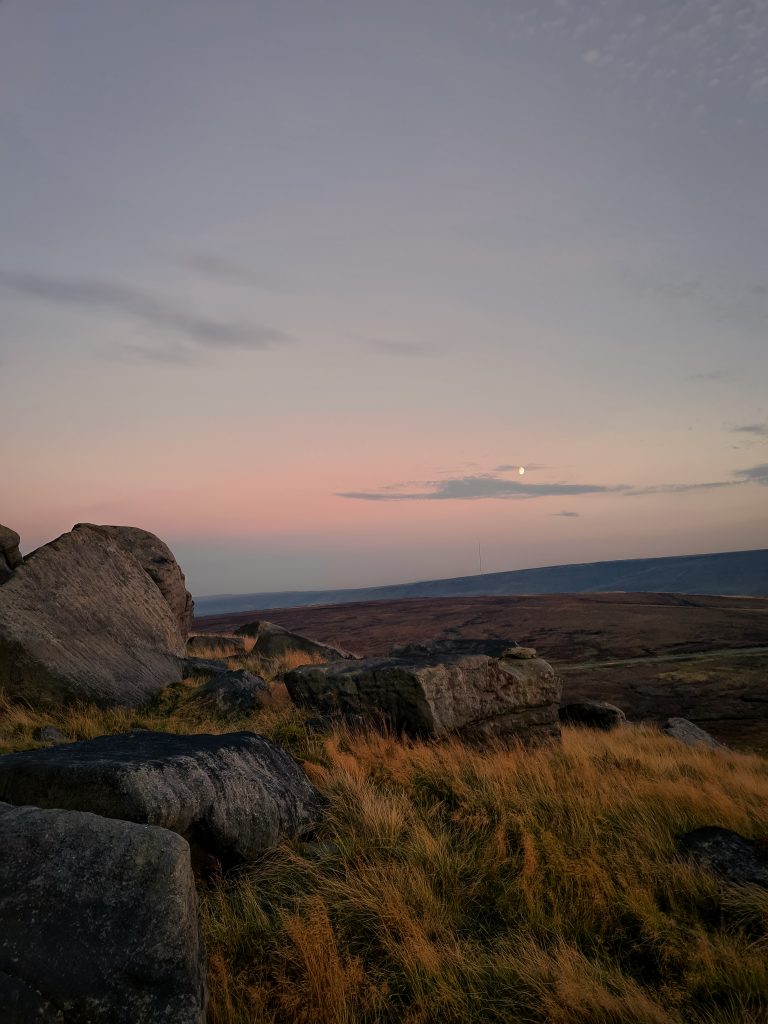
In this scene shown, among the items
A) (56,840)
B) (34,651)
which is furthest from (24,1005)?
(34,651)

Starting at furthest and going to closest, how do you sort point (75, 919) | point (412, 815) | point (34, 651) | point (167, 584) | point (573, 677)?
point (573, 677)
point (167, 584)
point (34, 651)
point (412, 815)
point (75, 919)

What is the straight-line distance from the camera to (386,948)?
4156 millimetres

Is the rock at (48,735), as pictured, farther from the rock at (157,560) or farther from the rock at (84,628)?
the rock at (157,560)

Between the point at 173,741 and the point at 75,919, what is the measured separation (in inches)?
102

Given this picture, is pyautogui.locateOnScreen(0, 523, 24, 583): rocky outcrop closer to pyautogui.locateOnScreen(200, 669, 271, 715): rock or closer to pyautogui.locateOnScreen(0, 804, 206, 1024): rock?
pyautogui.locateOnScreen(200, 669, 271, 715): rock

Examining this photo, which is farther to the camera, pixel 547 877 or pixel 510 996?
pixel 547 877

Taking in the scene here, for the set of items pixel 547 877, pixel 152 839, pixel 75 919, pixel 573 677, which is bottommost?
pixel 573 677

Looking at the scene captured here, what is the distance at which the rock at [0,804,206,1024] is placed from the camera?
284 cm

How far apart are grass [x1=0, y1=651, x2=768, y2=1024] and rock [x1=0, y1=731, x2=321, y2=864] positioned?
0.27m

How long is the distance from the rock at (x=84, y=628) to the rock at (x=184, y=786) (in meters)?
5.27

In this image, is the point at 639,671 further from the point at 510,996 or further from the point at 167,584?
the point at 510,996

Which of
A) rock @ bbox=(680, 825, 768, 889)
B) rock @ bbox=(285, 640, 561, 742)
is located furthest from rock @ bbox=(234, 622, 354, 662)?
rock @ bbox=(680, 825, 768, 889)

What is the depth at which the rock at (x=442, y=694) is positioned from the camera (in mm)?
9492

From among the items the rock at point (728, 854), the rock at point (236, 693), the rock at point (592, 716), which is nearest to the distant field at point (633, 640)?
the rock at point (592, 716)
